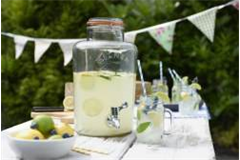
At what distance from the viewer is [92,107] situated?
3.42ft

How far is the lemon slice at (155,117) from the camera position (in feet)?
3.40

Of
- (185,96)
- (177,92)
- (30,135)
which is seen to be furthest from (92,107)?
(177,92)

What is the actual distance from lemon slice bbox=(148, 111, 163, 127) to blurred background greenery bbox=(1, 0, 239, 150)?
239 centimetres

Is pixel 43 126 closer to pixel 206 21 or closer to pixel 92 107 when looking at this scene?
pixel 92 107

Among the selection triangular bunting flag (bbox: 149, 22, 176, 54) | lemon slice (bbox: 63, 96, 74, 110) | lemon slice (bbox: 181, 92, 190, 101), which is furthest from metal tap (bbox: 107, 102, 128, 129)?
triangular bunting flag (bbox: 149, 22, 176, 54)

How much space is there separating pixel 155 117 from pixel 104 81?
0.16m

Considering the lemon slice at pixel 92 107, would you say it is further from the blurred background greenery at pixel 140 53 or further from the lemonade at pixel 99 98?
the blurred background greenery at pixel 140 53

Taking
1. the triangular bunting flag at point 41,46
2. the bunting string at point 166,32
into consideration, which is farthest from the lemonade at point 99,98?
the triangular bunting flag at point 41,46

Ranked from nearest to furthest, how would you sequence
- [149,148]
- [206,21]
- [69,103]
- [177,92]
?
1. [149,148]
2. [69,103]
3. [177,92]
4. [206,21]

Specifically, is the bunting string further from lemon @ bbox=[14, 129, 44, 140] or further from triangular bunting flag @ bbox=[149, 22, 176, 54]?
lemon @ bbox=[14, 129, 44, 140]

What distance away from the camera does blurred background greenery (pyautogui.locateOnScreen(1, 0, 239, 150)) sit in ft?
11.1

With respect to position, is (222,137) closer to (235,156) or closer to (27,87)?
(235,156)

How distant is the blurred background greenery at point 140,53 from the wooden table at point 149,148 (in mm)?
2324

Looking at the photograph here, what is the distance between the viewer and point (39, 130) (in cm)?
83
